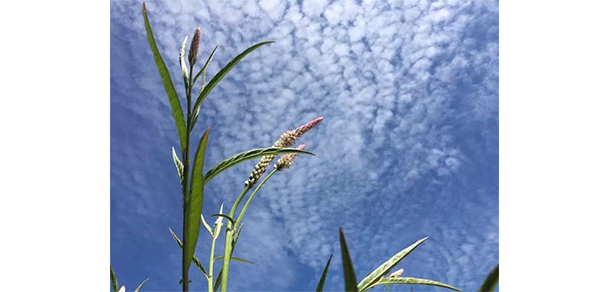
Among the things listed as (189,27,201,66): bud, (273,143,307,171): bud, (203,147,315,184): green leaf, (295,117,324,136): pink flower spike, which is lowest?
(203,147,315,184): green leaf

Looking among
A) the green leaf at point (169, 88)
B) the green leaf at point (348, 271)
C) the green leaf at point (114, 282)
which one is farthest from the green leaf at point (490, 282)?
the green leaf at point (114, 282)

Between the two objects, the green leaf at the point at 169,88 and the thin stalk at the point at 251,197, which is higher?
the green leaf at the point at 169,88

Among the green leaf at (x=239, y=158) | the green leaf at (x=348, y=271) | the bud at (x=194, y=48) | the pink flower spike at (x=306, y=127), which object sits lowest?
the green leaf at (x=348, y=271)

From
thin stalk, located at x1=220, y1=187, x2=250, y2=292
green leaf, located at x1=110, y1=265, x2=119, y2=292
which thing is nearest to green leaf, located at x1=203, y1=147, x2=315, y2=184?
thin stalk, located at x1=220, y1=187, x2=250, y2=292

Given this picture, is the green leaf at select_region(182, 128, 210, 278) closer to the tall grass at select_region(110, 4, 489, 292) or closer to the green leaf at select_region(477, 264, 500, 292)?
the tall grass at select_region(110, 4, 489, 292)

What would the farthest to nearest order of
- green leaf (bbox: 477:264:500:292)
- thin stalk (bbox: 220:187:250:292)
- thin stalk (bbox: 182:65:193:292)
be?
thin stalk (bbox: 220:187:250:292)
thin stalk (bbox: 182:65:193:292)
green leaf (bbox: 477:264:500:292)

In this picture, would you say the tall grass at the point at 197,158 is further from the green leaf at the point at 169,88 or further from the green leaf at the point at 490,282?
the green leaf at the point at 490,282
